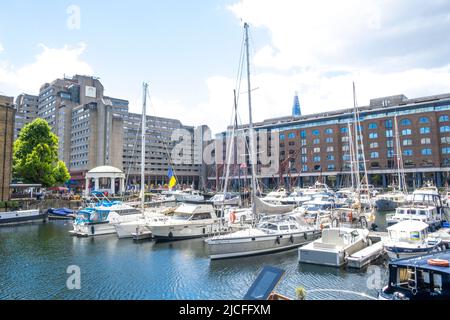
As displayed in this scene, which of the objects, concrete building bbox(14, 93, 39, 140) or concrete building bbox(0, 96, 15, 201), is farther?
concrete building bbox(14, 93, 39, 140)

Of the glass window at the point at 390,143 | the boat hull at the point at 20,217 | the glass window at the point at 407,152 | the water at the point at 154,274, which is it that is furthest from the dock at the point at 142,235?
the glass window at the point at 407,152

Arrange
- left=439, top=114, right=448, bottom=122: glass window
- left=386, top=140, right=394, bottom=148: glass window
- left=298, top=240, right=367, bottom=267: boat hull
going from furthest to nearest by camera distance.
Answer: left=386, top=140, right=394, bottom=148: glass window, left=439, top=114, right=448, bottom=122: glass window, left=298, top=240, right=367, bottom=267: boat hull

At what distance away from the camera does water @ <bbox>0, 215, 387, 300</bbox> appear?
57.2 ft

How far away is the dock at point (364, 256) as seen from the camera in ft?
68.8

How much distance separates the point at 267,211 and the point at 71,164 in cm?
11297

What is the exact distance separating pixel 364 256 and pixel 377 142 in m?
88.4

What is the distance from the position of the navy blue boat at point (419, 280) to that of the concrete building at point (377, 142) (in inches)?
2431

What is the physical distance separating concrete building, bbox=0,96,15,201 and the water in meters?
25.0

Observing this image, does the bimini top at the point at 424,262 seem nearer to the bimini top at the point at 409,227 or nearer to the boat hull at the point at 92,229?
the bimini top at the point at 409,227

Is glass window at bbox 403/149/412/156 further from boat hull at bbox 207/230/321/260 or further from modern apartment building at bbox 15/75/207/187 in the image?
boat hull at bbox 207/230/321/260

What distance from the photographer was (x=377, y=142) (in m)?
99.6

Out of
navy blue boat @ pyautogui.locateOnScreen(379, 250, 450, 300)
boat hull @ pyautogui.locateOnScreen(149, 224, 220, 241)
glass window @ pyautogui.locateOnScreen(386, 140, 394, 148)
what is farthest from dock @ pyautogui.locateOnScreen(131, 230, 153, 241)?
glass window @ pyautogui.locateOnScreen(386, 140, 394, 148)

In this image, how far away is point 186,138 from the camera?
155 m
